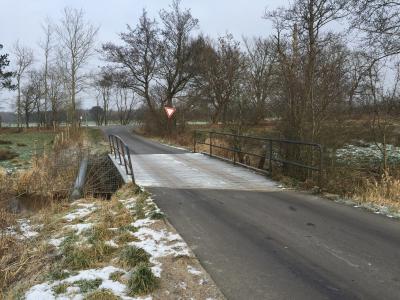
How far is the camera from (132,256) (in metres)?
5.46

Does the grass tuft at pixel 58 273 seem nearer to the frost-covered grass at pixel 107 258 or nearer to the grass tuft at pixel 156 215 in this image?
the frost-covered grass at pixel 107 258

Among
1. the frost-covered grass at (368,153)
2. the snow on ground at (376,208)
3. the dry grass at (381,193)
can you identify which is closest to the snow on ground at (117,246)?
the snow on ground at (376,208)

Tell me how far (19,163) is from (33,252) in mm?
16448

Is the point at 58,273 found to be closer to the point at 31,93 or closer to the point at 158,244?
the point at 158,244

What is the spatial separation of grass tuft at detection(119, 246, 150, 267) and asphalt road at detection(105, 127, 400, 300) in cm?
70

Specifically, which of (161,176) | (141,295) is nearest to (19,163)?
(161,176)

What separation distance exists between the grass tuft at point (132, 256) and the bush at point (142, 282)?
0.41 meters

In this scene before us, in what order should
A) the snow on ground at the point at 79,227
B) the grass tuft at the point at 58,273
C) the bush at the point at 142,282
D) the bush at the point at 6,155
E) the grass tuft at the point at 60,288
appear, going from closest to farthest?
the bush at the point at 142,282 → the grass tuft at the point at 60,288 → the grass tuft at the point at 58,273 → the snow on ground at the point at 79,227 → the bush at the point at 6,155

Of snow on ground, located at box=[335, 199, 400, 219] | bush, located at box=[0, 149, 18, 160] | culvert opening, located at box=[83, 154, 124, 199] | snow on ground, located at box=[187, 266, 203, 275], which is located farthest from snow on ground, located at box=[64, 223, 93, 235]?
bush, located at box=[0, 149, 18, 160]

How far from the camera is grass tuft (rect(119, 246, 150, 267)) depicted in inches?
209

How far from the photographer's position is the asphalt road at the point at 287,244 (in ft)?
14.9

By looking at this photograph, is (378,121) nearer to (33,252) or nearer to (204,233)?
(204,233)

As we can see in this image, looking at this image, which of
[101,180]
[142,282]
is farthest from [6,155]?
[142,282]

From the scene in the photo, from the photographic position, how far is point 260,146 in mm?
16875
